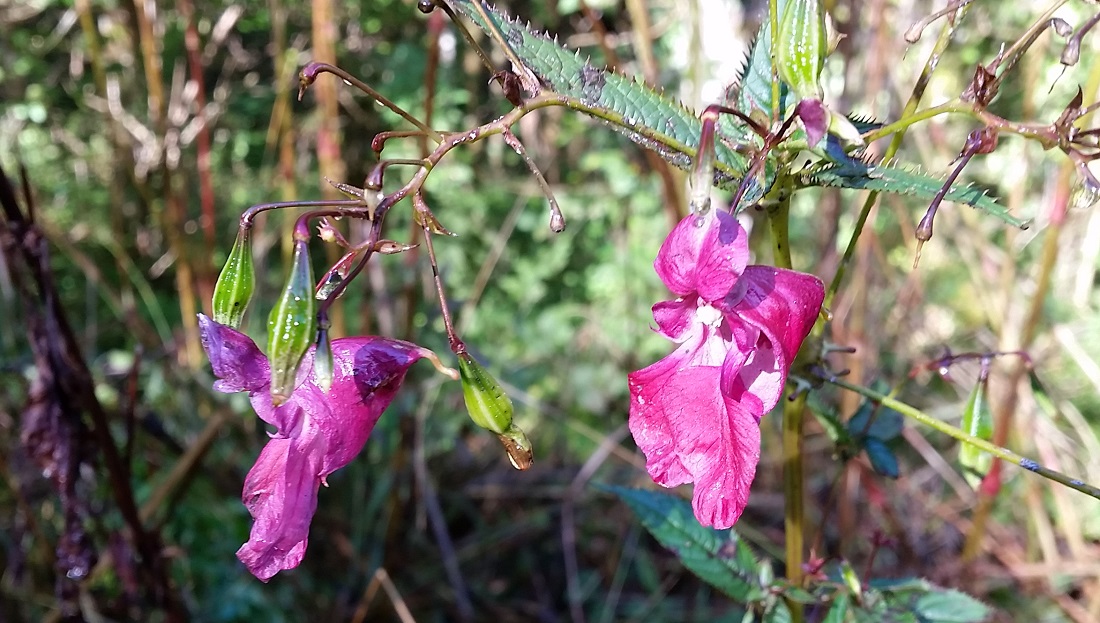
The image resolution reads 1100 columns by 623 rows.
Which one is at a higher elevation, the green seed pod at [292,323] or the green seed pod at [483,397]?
the green seed pod at [292,323]

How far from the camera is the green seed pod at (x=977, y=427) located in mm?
675

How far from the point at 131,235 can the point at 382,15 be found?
1363mm

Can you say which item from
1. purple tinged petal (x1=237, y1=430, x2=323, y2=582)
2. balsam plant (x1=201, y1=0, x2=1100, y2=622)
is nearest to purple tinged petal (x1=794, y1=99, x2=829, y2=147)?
balsam plant (x1=201, y1=0, x2=1100, y2=622)

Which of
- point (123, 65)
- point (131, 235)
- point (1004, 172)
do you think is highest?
point (1004, 172)

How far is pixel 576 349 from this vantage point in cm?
265

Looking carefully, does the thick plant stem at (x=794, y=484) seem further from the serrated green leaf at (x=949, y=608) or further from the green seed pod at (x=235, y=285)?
the green seed pod at (x=235, y=285)

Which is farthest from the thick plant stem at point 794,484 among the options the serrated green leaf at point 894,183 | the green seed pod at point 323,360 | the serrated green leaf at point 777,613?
the green seed pod at point 323,360

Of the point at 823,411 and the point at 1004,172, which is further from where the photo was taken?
the point at 1004,172

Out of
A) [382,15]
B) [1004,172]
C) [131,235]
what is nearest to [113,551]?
[131,235]

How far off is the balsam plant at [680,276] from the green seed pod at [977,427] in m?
0.16

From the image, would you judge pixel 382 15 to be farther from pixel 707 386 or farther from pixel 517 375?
pixel 707 386

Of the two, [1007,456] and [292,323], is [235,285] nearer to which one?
[292,323]

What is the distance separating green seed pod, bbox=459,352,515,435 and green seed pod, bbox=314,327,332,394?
0.09m

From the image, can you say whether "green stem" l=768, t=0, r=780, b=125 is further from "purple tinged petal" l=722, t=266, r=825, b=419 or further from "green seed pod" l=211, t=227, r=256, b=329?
"green seed pod" l=211, t=227, r=256, b=329
